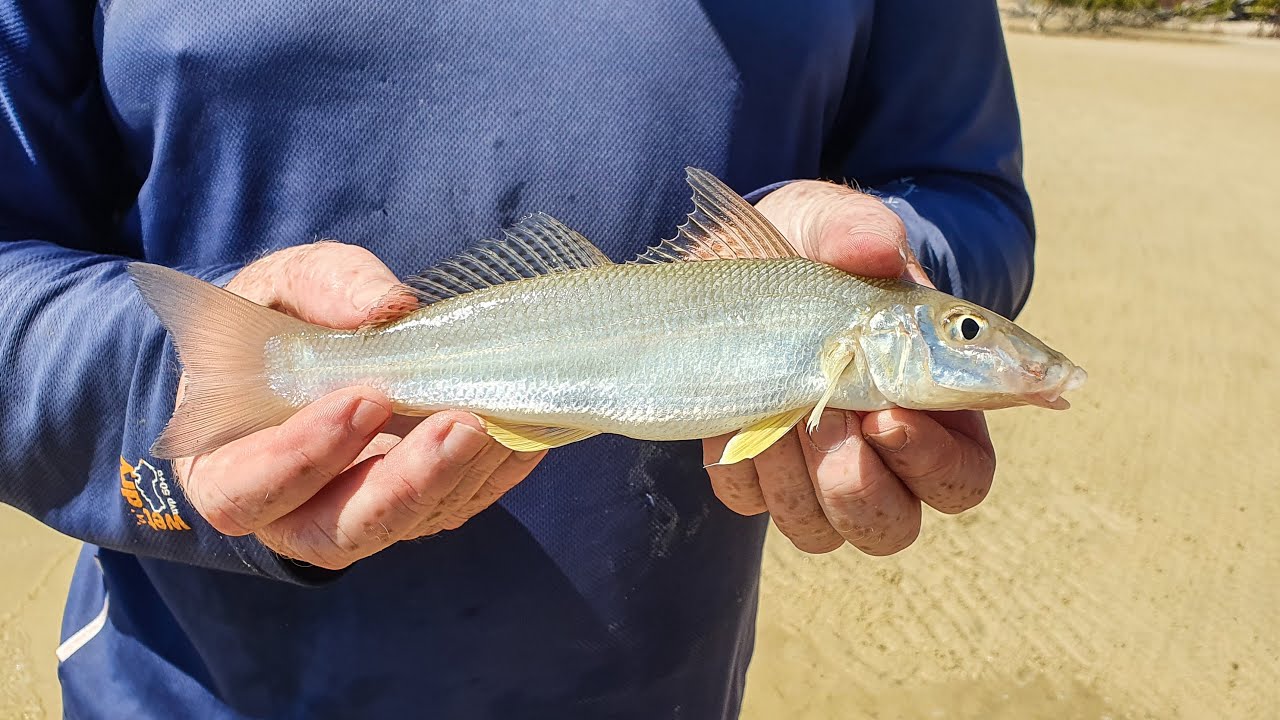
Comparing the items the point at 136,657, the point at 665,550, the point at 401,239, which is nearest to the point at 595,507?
the point at 665,550

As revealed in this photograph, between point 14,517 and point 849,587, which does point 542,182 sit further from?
point 14,517

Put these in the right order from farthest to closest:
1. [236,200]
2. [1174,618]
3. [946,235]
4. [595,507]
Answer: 1. [1174,618]
2. [946,235]
3. [595,507]
4. [236,200]

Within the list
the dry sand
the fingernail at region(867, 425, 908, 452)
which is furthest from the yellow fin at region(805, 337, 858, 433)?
the dry sand

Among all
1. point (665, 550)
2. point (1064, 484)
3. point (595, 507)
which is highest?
point (595, 507)

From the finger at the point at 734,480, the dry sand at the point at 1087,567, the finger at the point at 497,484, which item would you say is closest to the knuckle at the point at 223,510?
the finger at the point at 497,484

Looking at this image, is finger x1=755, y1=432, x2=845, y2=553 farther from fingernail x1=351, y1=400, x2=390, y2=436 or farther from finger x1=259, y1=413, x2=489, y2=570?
fingernail x1=351, y1=400, x2=390, y2=436

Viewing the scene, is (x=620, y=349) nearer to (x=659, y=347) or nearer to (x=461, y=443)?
(x=659, y=347)

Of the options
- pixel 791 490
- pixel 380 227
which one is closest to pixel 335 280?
pixel 380 227
